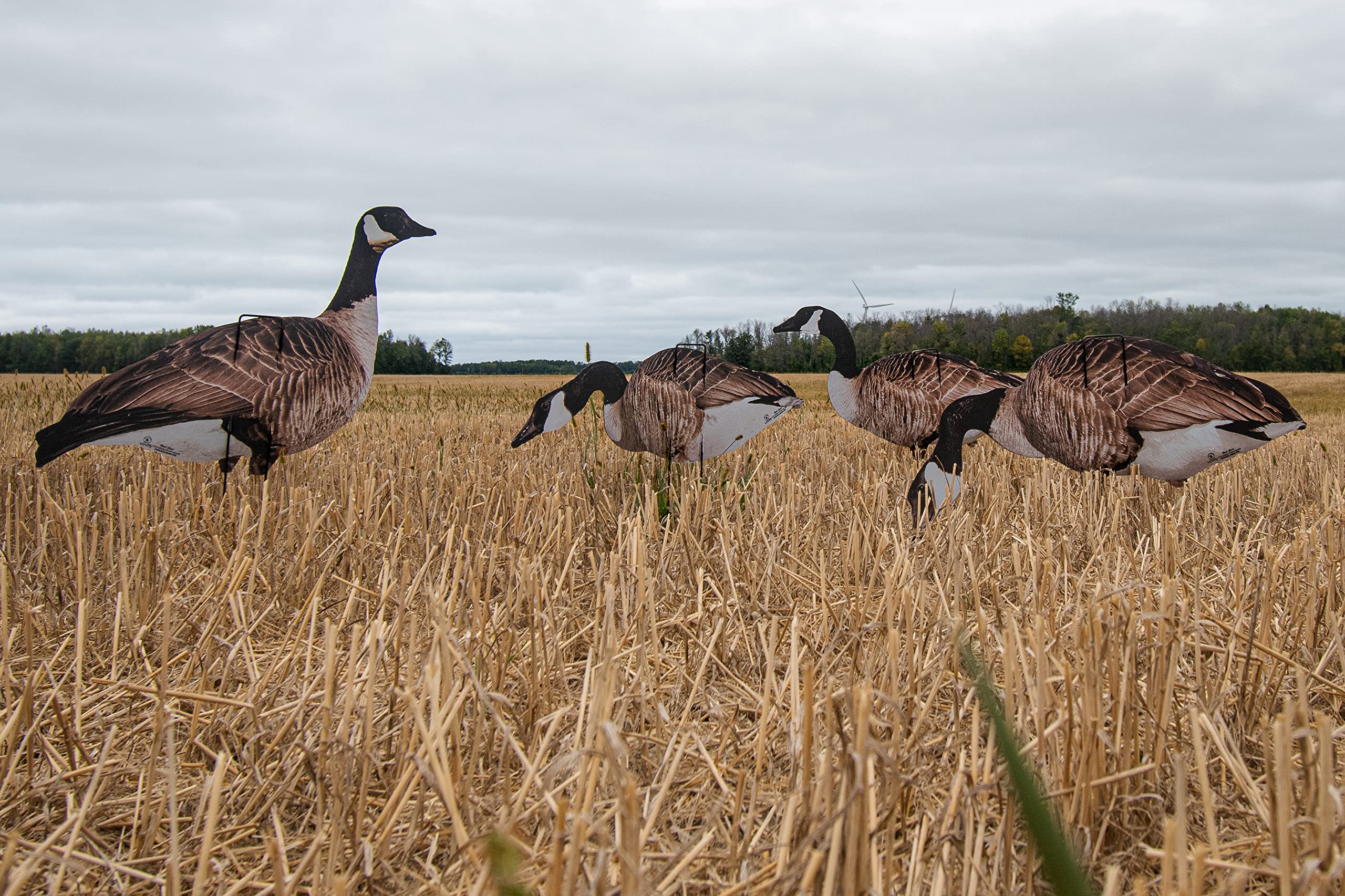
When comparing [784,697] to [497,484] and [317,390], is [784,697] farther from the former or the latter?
[317,390]

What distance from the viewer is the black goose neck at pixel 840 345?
361 inches

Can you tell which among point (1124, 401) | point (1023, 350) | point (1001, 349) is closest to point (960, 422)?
→ point (1124, 401)

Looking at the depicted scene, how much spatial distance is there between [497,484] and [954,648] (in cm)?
379

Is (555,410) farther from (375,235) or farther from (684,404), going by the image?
(375,235)

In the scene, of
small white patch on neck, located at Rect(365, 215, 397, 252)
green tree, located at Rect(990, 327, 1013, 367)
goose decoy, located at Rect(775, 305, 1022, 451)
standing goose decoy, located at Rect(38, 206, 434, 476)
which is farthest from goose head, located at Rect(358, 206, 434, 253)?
green tree, located at Rect(990, 327, 1013, 367)

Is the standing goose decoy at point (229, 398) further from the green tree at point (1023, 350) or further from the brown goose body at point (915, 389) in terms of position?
the green tree at point (1023, 350)

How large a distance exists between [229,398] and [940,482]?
15.5ft

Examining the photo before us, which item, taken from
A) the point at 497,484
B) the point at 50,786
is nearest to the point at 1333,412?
the point at 497,484

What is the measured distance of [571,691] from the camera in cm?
290

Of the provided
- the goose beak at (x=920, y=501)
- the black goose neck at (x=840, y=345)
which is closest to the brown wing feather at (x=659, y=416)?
the goose beak at (x=920, y=501)

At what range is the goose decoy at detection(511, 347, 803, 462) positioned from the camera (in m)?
6.42

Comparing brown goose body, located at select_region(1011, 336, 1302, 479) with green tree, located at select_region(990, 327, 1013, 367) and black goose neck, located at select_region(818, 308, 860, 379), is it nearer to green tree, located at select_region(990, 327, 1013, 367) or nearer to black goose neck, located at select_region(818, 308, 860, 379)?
black goose neck, located at select_region(818, 308, 860, 379)

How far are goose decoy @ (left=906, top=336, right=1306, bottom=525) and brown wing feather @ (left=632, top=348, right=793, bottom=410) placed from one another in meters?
1.47

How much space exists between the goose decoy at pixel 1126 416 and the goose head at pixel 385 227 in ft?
14.4
